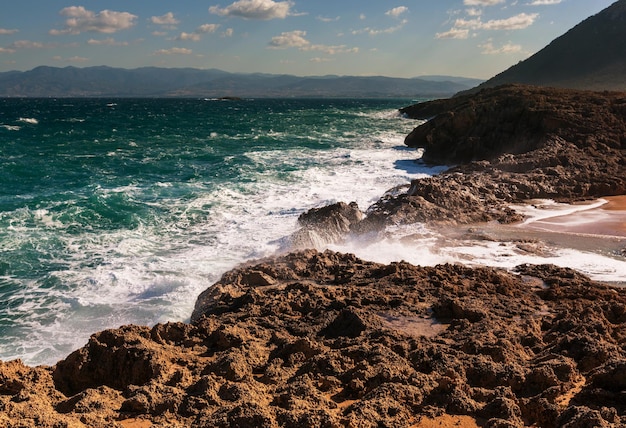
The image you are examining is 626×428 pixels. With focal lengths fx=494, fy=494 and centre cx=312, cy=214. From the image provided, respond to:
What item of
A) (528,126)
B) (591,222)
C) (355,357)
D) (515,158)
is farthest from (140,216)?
(528,126)

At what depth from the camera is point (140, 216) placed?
1648 centimetres

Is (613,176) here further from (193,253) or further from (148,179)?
(148,179)

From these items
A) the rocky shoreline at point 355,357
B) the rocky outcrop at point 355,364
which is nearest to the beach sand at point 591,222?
the rocky shoreline at point 355,357

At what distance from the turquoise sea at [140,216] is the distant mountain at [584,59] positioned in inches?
2221

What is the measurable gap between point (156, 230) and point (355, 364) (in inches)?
422

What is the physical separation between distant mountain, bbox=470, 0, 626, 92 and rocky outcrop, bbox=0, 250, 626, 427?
71361 mm

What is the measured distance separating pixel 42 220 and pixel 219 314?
10643 millimetres

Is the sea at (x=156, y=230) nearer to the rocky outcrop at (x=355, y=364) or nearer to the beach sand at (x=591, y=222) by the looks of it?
the beach sand at (x=591, y=222)

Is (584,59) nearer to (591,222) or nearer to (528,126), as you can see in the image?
(528,126)

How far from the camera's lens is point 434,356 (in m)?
5.85

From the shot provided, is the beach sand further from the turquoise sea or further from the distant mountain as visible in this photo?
the distant mountain

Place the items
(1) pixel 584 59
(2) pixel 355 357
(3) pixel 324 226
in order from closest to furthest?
(2) pixel 355 357, (3) pixel 324 226, (1) pixel 584 59

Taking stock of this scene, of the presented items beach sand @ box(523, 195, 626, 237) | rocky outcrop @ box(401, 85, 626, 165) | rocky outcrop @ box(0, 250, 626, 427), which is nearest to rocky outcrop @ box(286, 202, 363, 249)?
rocky outcrop @ box(0, 250, 626, 427)

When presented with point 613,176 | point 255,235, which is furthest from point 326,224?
point 613,176
